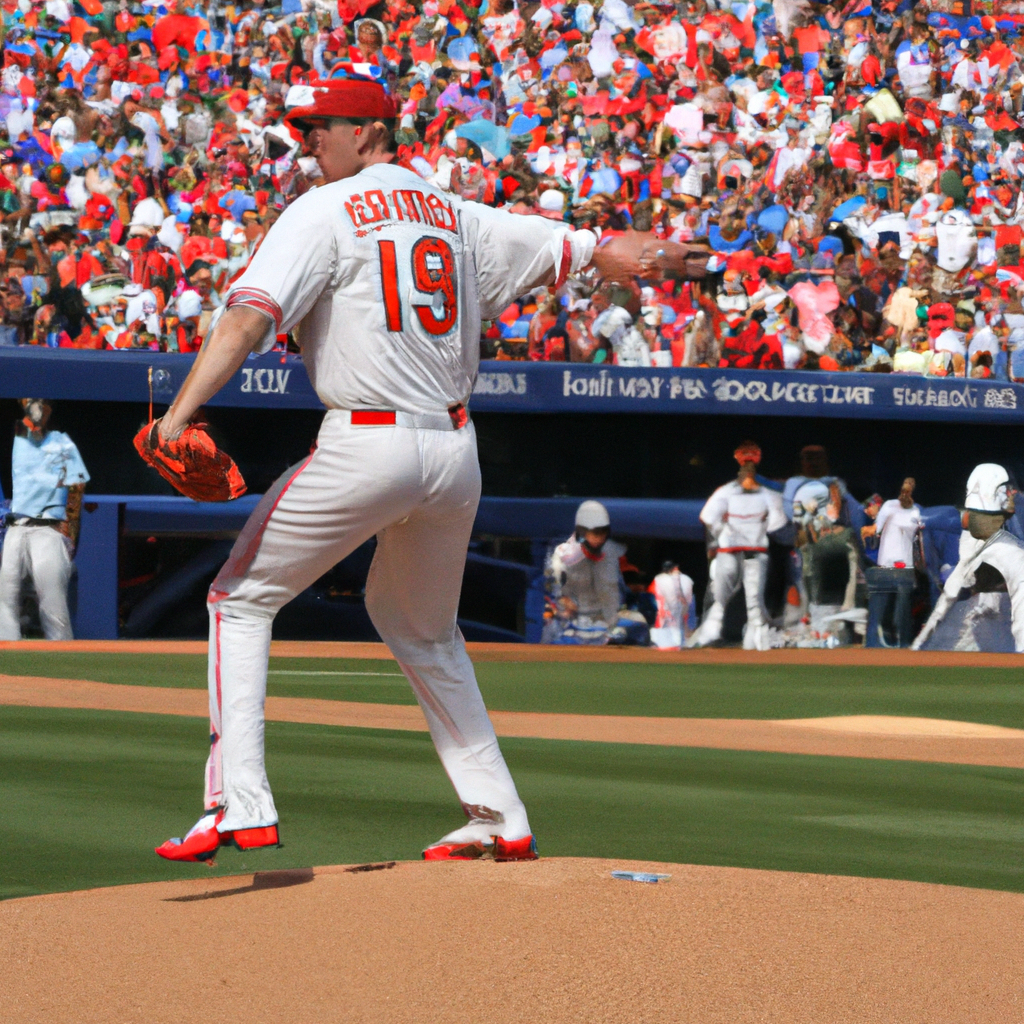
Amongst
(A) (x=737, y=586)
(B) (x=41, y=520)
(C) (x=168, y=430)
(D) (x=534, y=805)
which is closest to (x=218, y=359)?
(C) (x=168, y=430)

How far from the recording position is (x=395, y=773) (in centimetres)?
587

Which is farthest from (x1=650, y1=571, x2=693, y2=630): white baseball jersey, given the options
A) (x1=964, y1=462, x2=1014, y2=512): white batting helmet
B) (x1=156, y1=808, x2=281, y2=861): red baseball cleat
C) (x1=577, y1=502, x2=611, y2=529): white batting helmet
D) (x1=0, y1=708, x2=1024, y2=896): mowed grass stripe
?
(x1=156, y1=808, x2=281, y2=861): red baseball cleat

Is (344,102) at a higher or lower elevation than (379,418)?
higher

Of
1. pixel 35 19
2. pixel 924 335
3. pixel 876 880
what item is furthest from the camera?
pixel 35 19

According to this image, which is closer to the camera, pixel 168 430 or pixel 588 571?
pixel 168 430

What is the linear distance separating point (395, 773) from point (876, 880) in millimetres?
2339


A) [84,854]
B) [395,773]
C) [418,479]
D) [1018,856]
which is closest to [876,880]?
[1018,856]

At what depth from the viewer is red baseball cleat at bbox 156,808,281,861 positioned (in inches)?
137

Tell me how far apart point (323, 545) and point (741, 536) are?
9143 millimetres

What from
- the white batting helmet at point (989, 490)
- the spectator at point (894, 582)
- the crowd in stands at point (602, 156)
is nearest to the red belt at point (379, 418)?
the crowd in stands at point (602, 156)

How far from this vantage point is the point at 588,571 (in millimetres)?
12234

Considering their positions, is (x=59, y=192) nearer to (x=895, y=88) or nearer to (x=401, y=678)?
(x=401, y=678)

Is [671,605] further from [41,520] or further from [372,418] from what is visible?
[372,418]

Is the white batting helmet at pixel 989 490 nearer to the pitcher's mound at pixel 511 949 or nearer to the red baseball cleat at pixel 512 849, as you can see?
the pitcher's mound at pixel 511 949
